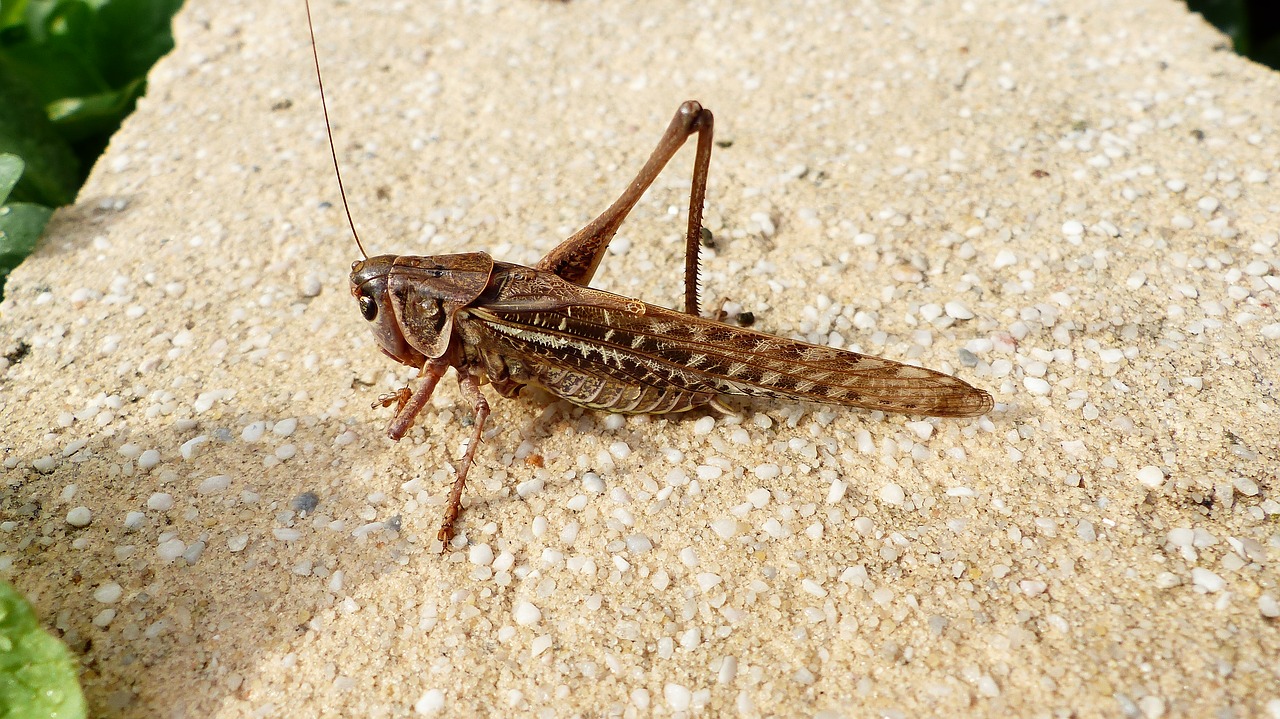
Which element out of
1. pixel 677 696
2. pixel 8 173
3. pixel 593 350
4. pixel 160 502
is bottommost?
pixel 677 696

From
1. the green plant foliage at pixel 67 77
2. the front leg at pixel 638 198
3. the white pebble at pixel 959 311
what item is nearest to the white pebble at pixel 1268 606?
the white pebble at pixel 959 311

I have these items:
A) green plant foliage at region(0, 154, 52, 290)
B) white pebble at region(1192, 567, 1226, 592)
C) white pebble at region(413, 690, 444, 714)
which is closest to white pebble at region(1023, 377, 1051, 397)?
white pebble at region(1192, 567, 1226, 592)

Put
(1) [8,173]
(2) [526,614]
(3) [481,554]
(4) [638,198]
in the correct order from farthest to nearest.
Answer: (1) [8,173] → (4) [638,198] → (3) [481,554] → (2) [526,614]

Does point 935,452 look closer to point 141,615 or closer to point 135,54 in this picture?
point 141,615

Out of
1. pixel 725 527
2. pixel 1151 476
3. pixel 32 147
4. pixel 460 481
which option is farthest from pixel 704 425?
pixel 32 147

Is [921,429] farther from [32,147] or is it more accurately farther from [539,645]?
[32,147]

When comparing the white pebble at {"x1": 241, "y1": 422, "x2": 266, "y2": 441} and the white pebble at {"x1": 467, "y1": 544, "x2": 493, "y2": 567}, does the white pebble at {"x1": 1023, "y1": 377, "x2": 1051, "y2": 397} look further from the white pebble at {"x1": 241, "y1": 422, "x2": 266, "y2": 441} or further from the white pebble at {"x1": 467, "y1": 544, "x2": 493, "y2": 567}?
the white pebble at {"x1": 241, "y1": 422, "x2": 266, "y2": 441}

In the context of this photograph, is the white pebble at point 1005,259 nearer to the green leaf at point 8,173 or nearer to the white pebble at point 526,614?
the white pebble at point 526,614
